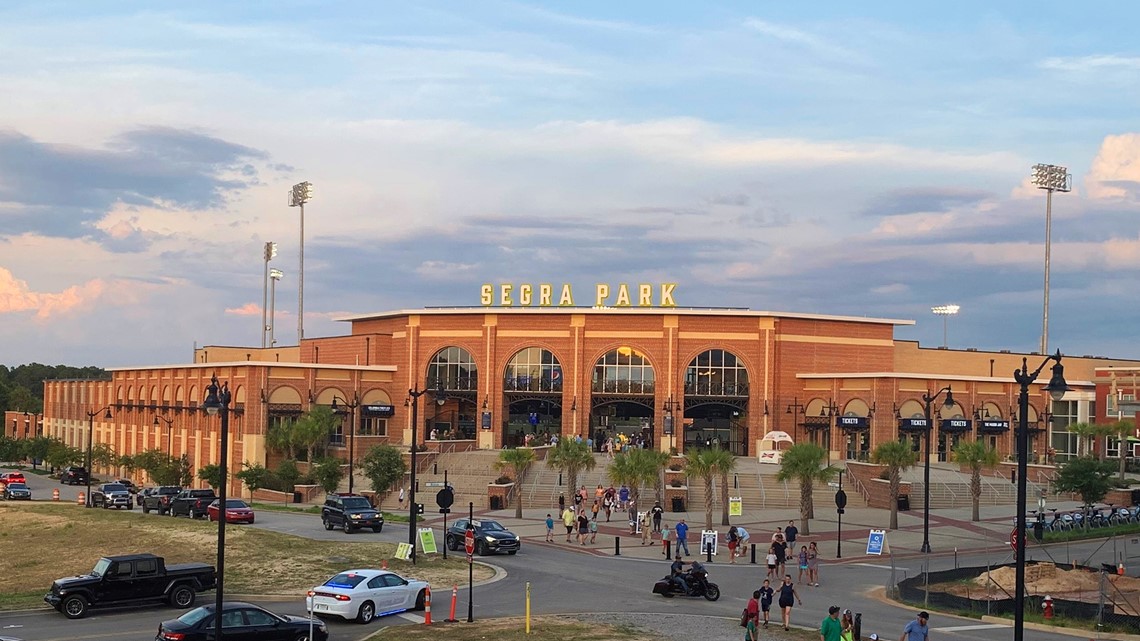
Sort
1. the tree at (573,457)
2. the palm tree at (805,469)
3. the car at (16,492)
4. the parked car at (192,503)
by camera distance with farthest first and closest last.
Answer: the car at (16,492), the tree at (573,457), the parked car at (192,503), the palm tree at (805,469)

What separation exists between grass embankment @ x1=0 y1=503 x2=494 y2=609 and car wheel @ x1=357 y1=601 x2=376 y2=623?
4.80m

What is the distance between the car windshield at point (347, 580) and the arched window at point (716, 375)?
2601 inches

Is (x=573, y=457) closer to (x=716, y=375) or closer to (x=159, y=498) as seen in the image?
(x=159, y=498)

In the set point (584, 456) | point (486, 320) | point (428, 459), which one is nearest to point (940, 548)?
point (584, 456)

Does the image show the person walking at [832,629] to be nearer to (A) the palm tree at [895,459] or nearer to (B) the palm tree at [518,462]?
(A) the palm tree at [895,459]

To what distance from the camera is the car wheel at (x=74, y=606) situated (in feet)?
117

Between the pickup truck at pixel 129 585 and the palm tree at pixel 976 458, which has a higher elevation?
the palm tree at pixel 976 458

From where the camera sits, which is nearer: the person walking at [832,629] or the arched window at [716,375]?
the person walking at [832,629]

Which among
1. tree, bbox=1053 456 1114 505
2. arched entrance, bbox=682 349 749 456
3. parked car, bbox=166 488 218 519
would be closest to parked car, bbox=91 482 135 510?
parked car, bbox=166 488 218 519

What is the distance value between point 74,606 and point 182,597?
10.5ft

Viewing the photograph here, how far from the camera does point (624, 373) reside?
101 metres

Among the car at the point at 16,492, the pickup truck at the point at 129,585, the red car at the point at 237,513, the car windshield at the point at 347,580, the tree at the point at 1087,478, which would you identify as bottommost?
the car at the point at 16,492

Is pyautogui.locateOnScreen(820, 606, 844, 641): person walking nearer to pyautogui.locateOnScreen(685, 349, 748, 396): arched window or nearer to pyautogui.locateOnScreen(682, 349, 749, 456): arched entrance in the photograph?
pyautogui.locateOnScreen(682, 349, 749, 456): arched entrance

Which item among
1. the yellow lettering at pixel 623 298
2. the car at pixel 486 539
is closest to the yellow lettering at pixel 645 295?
the yellow lettering at pixel 623 298
